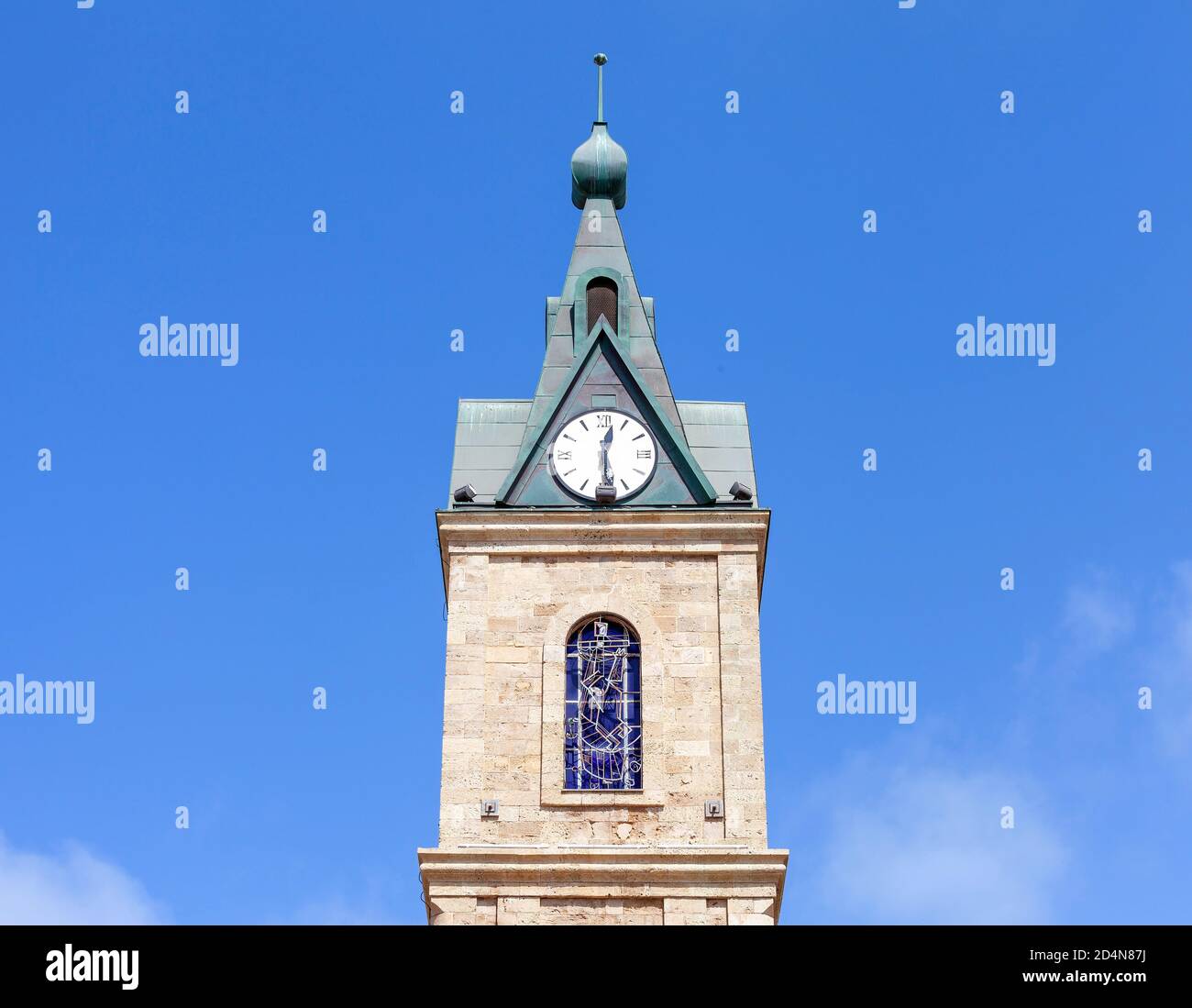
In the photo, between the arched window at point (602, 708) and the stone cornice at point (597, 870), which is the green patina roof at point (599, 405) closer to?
the arched window at point (602, 708)

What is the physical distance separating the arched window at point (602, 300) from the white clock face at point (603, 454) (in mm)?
2654

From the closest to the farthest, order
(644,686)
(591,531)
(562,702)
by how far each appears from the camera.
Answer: (562,702) < (644,686) < (591,531)

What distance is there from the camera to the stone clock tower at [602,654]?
34.3 m

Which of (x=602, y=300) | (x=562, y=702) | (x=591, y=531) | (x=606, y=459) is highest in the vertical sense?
(x=602, y=300)

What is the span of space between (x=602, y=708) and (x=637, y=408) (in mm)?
6226

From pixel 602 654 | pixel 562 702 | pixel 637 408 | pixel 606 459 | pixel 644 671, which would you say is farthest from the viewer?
pixel 637 408

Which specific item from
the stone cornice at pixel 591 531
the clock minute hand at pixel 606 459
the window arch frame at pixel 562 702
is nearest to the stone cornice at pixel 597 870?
the window arch frame at pixel 562 702

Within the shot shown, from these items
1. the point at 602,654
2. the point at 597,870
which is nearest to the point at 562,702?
the point at 602,654

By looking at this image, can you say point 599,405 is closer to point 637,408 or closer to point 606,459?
point 637,408

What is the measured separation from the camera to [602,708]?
36.2m
